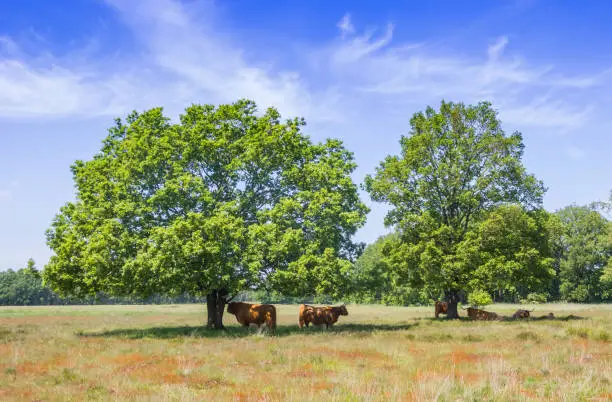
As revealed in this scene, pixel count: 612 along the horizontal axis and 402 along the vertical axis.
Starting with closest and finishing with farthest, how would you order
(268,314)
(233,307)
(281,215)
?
(281,215)
(268,314)
(233,307)

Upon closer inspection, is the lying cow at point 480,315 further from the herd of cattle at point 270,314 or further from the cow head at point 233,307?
the cow head at point 233,307

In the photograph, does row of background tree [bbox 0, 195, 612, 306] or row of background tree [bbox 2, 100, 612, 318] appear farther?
row of background tree [bbox 0, 195, 612, 306]

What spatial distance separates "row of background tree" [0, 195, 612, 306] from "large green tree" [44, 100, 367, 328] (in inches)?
98.5

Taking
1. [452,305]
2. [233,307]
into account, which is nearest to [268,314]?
[233,307]

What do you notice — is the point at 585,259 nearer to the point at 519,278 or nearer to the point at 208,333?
the point at 519,278

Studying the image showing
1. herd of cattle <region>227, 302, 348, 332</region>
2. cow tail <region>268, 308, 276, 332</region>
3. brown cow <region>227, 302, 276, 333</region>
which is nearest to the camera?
cow tail <region>268, 308, 276, 332</region>

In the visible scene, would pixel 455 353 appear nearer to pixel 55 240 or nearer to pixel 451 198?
pixel 451 198

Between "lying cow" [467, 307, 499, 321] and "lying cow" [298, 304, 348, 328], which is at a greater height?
"lying cow" [298, 304, 348, 328]

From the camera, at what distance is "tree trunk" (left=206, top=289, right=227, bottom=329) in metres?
32.8

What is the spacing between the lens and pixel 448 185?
129 ft

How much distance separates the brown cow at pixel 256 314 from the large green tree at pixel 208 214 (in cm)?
220

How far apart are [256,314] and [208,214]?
29.0 feet

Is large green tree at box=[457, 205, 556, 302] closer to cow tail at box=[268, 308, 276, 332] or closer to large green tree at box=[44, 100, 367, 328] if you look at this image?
large green tree at box=[44, 100, 367, 328]

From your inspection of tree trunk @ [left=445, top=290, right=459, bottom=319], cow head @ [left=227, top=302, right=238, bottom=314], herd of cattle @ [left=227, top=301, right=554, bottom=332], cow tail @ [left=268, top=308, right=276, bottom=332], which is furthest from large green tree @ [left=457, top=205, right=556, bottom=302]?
cow head @ [left=227, top=302, right=238, bottom=314]
